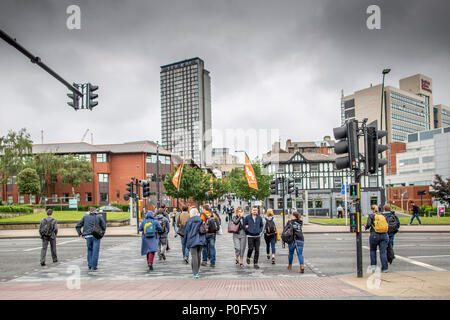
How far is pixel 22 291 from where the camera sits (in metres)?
8.06

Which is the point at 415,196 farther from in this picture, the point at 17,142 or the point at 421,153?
the point at 17,142

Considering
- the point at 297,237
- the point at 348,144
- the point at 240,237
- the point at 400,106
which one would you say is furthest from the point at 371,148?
the point at 400,106

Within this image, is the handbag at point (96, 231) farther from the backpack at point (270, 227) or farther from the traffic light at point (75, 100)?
the backpack at point (270, 227)

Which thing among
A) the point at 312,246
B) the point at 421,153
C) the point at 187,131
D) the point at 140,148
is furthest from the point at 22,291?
the point at 187,131

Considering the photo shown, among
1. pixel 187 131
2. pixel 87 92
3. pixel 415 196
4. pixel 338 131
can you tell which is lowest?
pixel 415 196

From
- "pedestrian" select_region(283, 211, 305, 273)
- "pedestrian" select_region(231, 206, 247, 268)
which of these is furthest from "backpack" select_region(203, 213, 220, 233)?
"pedestrian" select_region(283, 211, 305, 273)

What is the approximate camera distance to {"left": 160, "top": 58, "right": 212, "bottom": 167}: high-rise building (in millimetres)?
172625

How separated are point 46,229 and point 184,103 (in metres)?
164

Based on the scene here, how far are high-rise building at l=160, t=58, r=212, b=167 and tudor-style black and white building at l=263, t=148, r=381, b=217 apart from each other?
106756 millimetres

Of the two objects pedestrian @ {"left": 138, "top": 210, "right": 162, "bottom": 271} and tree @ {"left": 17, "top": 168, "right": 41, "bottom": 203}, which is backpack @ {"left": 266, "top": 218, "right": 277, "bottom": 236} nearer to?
pedestrian @ {"left": 138, "top": 210, "right": 162, "bottom": 271}

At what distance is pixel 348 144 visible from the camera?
8.82m

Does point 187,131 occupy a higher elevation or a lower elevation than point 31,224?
higher

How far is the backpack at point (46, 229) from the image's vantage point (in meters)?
12.6
